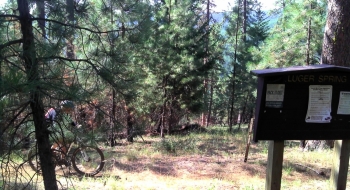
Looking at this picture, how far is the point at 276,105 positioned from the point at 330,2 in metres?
4.88

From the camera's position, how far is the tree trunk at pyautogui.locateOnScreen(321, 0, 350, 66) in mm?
6443

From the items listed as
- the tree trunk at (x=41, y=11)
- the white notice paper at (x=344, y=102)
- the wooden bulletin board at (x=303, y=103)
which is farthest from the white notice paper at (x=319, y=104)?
the tree trunk at (x=41, y=11)

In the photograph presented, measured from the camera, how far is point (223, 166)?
6.36 m

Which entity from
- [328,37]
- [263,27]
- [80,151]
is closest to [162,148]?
[80,151]

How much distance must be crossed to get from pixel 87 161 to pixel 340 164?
4989 millimetres

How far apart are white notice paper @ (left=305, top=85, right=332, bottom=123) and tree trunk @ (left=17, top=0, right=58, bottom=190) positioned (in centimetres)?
242

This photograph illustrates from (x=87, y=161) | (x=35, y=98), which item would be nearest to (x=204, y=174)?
(x=87, y=161)

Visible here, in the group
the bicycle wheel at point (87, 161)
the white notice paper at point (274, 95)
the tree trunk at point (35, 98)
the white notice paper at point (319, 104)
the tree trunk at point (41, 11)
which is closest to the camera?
the tree trunk at point (35, 98)

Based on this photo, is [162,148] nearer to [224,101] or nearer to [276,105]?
[276,105]

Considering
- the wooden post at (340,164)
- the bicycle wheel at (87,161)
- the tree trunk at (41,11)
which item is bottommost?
the bicycle wheel at (87,161)

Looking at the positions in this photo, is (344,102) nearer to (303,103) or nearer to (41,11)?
(303,103)

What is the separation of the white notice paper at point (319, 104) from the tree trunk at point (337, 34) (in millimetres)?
4263

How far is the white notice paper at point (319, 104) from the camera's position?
298cm

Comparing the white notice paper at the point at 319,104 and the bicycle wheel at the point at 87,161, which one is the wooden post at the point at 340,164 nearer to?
the white notice paper at the point at 319,104
